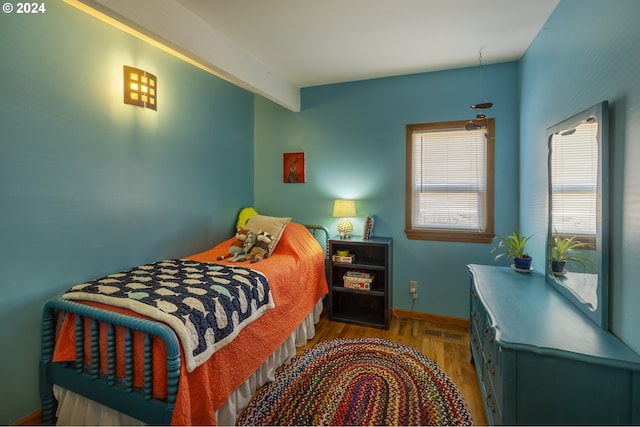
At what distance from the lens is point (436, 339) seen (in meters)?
2.74

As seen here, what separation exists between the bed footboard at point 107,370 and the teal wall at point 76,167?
4.8 inches

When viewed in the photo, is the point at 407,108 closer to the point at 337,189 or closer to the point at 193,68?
the point at 337,189

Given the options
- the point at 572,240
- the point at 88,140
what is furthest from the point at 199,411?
the point at 572,240

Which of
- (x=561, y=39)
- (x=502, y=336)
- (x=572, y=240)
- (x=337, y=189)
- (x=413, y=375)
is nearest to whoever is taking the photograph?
(x=502, y=336)

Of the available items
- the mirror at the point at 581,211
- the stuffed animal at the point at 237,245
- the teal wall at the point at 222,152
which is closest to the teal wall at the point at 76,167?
the teal wall at the point at 222,152

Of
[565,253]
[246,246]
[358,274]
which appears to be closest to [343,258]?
[358,274]

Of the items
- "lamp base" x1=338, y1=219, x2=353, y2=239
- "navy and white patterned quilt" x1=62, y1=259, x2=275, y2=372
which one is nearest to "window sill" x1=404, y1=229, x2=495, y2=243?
"lamp base" x1=338, y1=219, x2=353, y2=239

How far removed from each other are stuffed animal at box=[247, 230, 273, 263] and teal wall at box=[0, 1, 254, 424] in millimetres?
746

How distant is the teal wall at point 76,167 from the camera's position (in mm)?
1659

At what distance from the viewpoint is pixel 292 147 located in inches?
144

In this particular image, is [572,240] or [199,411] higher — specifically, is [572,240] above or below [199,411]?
above

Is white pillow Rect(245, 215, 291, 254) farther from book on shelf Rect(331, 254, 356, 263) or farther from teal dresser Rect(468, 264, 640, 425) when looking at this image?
teal dresser Rect(468, 264, 640, 425)

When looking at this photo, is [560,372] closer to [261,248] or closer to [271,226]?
[261,248]

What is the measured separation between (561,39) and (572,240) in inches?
Answer: 50.6
